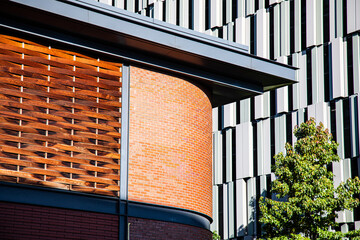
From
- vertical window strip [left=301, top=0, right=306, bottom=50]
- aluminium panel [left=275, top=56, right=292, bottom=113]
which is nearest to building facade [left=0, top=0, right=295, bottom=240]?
aluminium panel [left=275, top=56, right=292, bottom=113]

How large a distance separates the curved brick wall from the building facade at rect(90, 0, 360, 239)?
17185 millimetres

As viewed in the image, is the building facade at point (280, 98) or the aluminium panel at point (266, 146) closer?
the building facade at point (280, 98)

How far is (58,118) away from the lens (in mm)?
16781

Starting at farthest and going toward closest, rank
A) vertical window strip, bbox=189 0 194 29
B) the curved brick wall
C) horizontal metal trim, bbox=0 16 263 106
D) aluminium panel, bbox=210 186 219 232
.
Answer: vertical window strip, bbox=189 0 194 29, aluminium panel, bbox=210 186 219 232, the curved brick wall, horizontal metal trim, bbox=0 16 263 106

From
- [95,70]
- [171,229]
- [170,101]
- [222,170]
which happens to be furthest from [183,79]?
[222,170]

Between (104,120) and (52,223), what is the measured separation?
10.1ft

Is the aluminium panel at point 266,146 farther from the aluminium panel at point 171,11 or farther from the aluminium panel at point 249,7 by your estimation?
the aluminium panel at point 171,11

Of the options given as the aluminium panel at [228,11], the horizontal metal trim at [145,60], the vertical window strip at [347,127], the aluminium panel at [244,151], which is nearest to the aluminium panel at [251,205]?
the aluminium panel at [244,151]

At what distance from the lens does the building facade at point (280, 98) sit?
3644 centimetres

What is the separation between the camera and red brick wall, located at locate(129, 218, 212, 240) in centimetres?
1759

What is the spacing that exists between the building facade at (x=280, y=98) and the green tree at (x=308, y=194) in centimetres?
715

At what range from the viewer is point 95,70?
17844mm

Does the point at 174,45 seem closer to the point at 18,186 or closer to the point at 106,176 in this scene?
the point at 106,176

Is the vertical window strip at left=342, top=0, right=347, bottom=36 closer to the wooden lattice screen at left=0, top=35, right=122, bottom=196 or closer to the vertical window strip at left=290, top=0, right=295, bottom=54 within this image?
the vertical window strip at left=290, top=0, right=295, bottom=54
